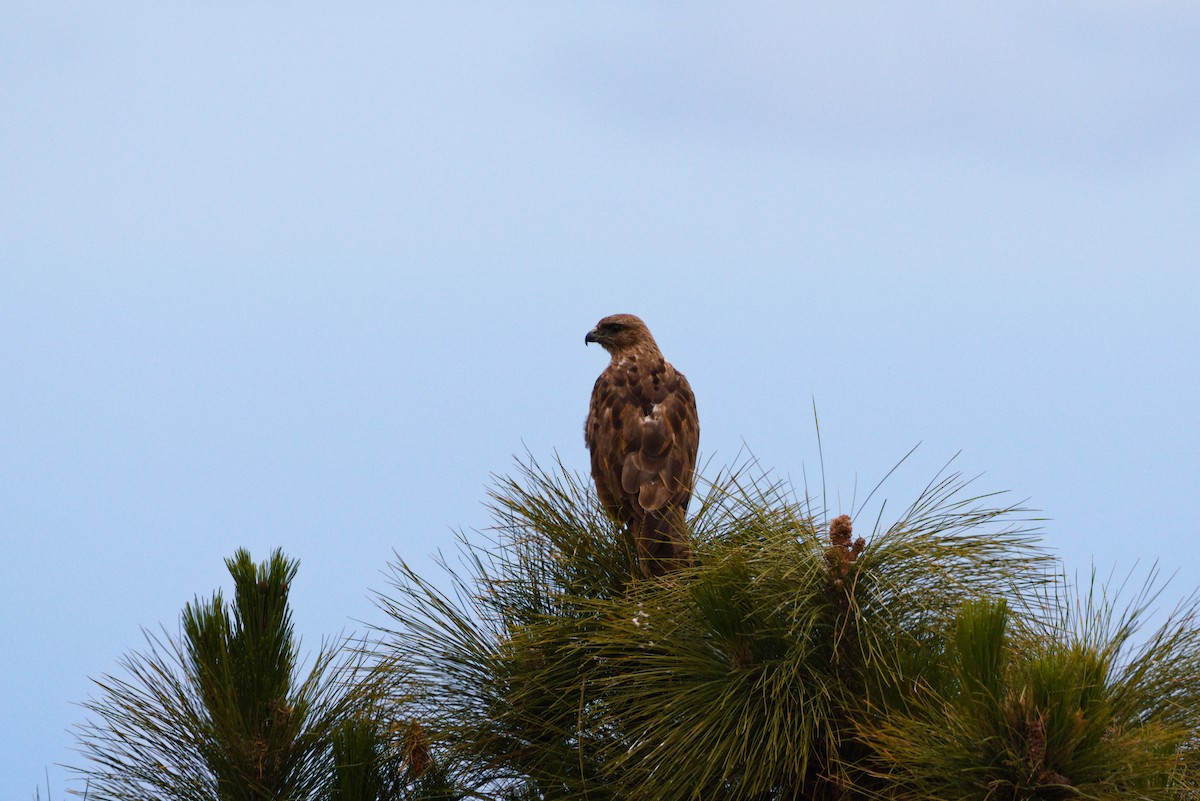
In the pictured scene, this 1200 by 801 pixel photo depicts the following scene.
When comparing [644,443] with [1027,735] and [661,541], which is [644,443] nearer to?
[661,541]

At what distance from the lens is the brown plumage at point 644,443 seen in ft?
16.9

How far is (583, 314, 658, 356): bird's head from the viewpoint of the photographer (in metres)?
7.73

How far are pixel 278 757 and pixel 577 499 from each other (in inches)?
58.6

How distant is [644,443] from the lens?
6.26 meters

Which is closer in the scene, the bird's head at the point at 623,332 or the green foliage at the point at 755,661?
the green foliage at the point at 755,661

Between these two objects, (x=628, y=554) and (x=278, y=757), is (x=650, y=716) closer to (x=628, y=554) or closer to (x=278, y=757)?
(x=628, y=554)

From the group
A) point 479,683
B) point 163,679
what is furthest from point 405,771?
point 163,679

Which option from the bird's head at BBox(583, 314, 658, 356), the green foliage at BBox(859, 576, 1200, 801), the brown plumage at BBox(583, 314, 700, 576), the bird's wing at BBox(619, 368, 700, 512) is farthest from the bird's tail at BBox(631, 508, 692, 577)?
the bird's head at BBox(583, 314, 658, 356)

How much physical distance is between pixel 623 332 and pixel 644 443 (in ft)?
5.33

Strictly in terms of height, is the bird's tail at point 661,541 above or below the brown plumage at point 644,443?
below

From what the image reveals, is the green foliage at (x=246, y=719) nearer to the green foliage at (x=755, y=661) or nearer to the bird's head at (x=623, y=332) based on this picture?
the green foliage at (x=755, y=661)

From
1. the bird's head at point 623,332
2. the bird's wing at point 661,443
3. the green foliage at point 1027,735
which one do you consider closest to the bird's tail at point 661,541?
the bird's wing at point 661,443

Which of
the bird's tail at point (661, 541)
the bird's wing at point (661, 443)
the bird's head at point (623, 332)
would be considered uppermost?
the bird's head at point (623, 332)

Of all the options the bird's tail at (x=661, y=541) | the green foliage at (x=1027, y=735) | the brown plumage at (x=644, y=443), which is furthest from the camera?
the brown plumage at (x=644, y=443)
